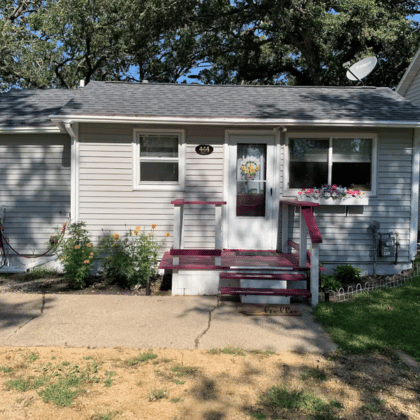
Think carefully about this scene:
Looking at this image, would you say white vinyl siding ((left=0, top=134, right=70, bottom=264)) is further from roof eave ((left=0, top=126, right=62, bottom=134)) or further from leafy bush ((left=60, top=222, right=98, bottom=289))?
leafy bush ((left=60, top=222, right=98, bottom=289))

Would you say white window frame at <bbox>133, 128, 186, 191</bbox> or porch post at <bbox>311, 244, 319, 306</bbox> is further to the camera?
white window frame at <bbox>133, 128, 186, 191</bbox>

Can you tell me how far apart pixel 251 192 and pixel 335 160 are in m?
1.62

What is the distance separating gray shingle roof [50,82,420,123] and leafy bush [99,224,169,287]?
2092 millimetres

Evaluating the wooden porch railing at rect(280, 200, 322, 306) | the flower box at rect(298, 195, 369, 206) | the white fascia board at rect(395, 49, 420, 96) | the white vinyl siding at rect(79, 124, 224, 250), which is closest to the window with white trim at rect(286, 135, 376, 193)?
the flower box at rect(298, 195, 369, 206)

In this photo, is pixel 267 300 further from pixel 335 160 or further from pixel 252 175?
pixel 335 160

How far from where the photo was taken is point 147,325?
186 inches

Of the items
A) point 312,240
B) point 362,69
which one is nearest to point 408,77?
A: point 362,69

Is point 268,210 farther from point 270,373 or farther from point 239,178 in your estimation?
point 270,373

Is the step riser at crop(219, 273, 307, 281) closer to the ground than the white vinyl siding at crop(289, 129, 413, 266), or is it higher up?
closer to the ground

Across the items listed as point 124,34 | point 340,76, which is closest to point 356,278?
point 340,76

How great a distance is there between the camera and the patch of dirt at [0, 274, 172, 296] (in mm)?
6317

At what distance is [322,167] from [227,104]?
6.94 feet

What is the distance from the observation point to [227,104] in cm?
764

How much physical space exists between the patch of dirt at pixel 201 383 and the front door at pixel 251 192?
3.41m
